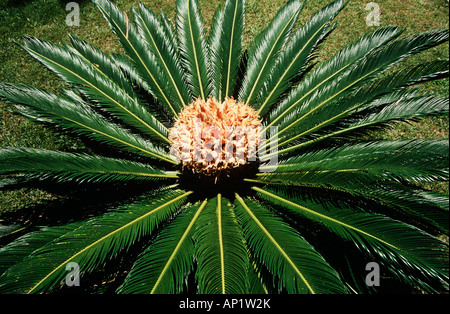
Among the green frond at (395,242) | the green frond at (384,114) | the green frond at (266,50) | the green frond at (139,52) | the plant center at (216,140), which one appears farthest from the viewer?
the green frond at (266,50)

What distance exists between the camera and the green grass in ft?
12.4

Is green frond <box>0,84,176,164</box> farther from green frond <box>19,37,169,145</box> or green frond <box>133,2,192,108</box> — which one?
green frond <box>133,2,192,108</box>

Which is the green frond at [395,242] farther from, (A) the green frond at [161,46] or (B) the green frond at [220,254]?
(A) the green frond at [161,46]

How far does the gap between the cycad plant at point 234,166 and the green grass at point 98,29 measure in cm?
172

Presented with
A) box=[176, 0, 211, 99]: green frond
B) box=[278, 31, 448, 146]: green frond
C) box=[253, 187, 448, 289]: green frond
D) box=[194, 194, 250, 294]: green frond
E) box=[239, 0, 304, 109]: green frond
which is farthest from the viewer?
box=[176, 0, 211, 99]: green frond

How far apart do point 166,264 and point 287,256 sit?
0.74 m

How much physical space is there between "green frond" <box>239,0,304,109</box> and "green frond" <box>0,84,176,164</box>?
4.14 ft

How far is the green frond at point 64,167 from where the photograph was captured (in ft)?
5.62

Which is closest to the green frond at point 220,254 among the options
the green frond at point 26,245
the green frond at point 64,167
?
the green frond at point 64,167

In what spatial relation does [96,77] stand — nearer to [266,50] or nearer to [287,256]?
[266,50]

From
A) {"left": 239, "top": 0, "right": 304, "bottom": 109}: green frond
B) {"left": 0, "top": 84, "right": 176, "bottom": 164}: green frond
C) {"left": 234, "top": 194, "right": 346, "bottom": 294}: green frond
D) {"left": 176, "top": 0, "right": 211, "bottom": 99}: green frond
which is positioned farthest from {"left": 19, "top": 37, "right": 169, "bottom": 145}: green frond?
{"left": 234, "top": 194, "right": 346, "bottom": 294}: green frond

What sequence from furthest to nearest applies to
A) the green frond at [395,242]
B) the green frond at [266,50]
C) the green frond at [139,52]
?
the green frond at [266,50] < the green frond at [139,52] < the green frond at [395,242]

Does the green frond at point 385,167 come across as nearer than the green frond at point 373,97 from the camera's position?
Yes
